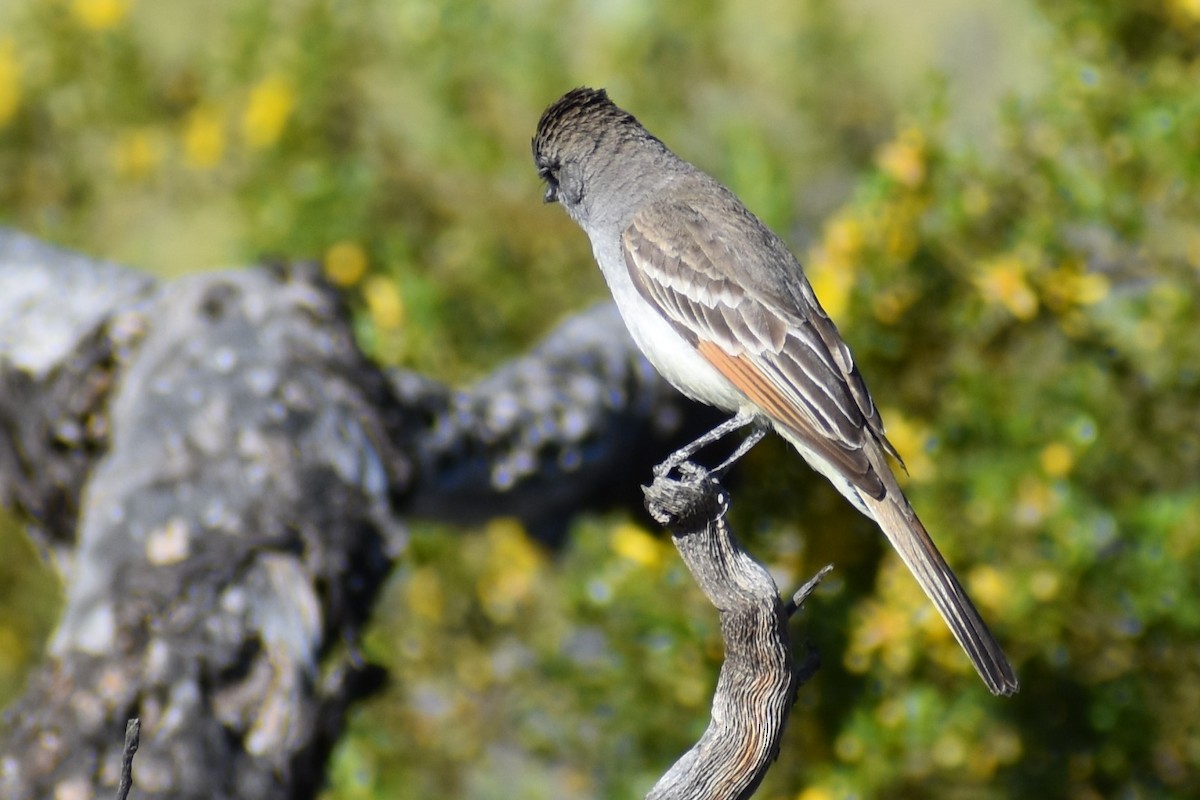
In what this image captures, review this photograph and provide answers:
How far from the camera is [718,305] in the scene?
4770 mm

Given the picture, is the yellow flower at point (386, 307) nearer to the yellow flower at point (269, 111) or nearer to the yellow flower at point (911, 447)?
the yellow flower at point (269, 111)

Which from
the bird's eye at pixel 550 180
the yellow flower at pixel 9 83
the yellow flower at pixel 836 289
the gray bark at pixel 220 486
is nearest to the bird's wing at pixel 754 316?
the bird's eye at pixel 550 180

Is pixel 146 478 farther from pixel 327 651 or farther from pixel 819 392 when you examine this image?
pixel 819 392

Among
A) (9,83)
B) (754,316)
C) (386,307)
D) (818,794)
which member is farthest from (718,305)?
(9,83)

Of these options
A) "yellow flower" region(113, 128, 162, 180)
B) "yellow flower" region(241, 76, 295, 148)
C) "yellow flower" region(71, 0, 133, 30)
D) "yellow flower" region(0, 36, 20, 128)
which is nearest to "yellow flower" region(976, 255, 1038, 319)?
"yellow flower" region(241, 76, 295, 148)

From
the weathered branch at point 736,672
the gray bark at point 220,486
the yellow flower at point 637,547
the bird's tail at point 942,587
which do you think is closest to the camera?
the weathered branch at point 736,672

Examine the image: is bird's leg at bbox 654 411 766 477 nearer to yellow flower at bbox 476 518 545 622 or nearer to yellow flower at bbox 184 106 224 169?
yellow flower at bbox 476 518 545 622

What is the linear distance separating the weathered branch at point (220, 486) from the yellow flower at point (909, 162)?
1661 millimetres

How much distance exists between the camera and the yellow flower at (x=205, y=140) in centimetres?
887

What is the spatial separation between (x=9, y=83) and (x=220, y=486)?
18.2 ft

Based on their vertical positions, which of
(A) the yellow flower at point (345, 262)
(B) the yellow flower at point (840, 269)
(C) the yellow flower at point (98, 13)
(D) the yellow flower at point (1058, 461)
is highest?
(C) the yellow flower at point (98, 13)

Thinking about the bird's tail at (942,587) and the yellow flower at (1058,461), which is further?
the yellow flower at (1058,461)

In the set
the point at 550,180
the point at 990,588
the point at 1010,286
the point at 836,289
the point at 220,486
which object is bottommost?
the point at 990,588

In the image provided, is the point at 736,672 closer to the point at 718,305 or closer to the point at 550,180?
the point at 718,305
